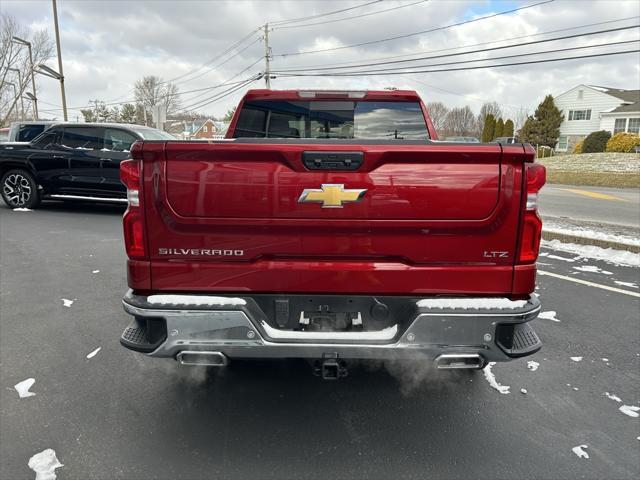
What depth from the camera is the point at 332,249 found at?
7.86 ft

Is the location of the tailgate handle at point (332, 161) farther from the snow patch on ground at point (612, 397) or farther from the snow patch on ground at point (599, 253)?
the snow patch on ground at point (599, 253)

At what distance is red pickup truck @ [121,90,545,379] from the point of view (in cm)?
231

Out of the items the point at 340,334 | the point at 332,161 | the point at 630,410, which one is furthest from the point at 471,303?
the point at 630,410

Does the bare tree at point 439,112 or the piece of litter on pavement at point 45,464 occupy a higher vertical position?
the bare tree at point 439,112

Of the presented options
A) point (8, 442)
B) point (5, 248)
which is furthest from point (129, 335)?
point (5, 248)

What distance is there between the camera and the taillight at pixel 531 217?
2307 millimetres

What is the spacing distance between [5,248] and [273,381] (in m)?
5.81

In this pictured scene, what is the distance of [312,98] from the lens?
4109 mm

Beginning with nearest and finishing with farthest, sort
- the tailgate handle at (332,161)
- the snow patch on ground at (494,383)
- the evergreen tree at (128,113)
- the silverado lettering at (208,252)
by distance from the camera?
the tailgate handle at (332,161) → the silverado lettering at (208,252) → the snow patch on ground at (494,383) → the evergreen tree at (128,113)

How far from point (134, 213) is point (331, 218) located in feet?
3.29

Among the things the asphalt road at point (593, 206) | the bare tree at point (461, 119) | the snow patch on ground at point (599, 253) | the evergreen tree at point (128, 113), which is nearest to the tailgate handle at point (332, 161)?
the snow patch on ground at point (599, 253)

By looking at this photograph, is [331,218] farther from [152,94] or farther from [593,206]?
[152,94]

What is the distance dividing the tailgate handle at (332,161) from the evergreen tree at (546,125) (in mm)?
50333

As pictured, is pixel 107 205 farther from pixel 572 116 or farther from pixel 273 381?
pixel 572 116
